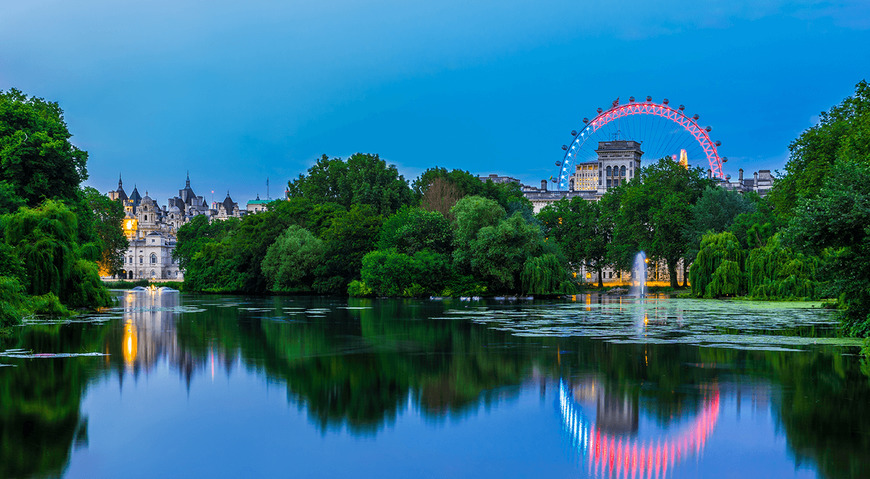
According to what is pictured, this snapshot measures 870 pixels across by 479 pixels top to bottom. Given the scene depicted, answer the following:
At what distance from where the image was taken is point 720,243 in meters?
54.1

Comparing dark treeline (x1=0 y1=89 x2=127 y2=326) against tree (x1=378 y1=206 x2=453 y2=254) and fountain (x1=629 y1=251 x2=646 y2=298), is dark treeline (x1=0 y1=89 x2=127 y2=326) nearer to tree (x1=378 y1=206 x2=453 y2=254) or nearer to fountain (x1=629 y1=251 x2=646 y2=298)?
tree (x1=378 y1=206 x2=453 y2=254)

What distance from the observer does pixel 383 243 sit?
2506 inches

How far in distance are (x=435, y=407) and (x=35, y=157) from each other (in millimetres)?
34500

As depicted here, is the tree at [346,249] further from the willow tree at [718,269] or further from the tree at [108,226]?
the willow tree at [718,269]

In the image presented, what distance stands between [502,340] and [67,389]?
11507 millimetres

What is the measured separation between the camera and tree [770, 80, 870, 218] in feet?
109

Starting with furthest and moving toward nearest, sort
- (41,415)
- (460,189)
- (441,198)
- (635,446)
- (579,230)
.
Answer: (579,230)
(460,189)
(441,198)
(41,415)
(635,446)

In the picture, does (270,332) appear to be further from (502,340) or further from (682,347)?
(682,347)

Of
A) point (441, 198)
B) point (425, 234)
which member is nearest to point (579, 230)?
point (441, 198)

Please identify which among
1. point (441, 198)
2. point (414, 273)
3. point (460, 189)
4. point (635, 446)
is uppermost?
point (460, 189)

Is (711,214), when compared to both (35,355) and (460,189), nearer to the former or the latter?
(460,189)

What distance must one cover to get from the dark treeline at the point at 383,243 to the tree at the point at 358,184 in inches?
4.7

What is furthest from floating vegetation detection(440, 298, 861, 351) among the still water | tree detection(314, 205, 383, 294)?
tree detection(314, 205, 383, 294)

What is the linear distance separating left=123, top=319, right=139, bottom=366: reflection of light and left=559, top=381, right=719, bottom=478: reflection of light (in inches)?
398
